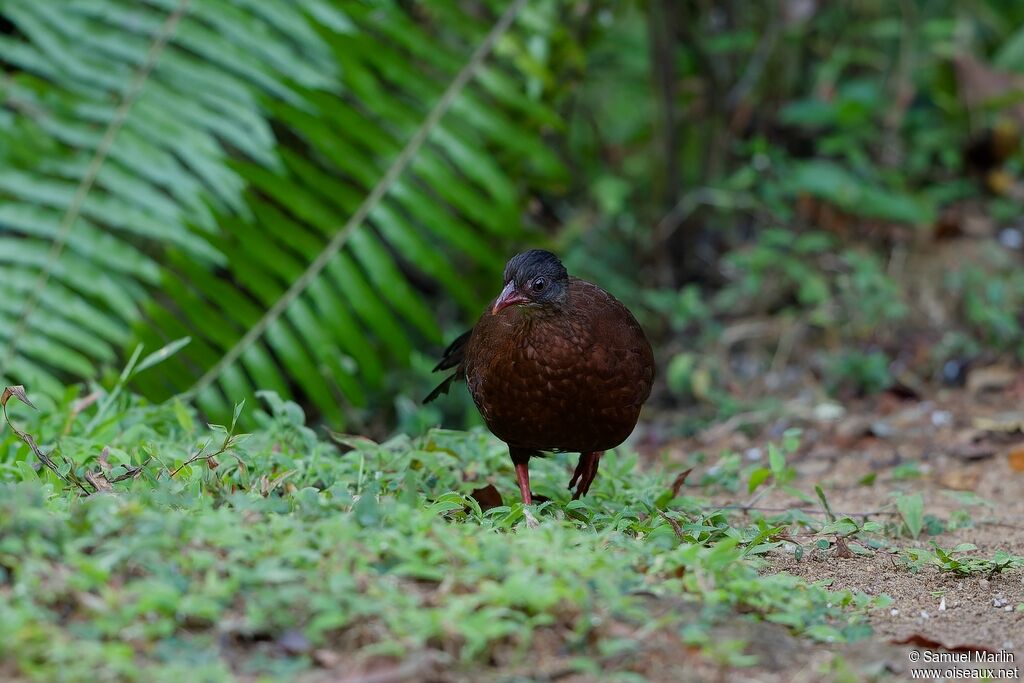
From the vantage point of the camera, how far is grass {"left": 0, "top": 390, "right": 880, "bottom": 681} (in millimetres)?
2092

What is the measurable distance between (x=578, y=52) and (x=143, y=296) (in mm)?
2277

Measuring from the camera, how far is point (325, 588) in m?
2.24

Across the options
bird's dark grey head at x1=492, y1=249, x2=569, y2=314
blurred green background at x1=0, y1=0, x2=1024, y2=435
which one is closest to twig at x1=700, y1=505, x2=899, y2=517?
bird's dark grey head at x1=492, y1=249, x2=569, y2=314

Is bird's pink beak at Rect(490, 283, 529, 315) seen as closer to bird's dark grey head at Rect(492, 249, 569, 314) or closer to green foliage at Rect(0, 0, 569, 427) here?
bird's dark grey head at Rect(492, 249, 569, 314)

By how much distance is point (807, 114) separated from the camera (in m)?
6.61

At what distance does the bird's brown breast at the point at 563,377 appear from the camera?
3.48 m

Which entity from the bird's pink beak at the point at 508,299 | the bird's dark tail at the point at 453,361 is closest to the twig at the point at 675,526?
the bird's pink beak at the point at 508,299

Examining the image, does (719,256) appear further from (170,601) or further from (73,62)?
(170,601)

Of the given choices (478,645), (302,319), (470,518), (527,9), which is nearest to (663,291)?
(527,9)

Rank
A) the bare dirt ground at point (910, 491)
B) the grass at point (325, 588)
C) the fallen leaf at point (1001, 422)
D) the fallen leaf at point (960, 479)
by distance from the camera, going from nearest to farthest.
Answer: the grass at point (325, 588) < the bare dirt ground at point (910, 491) < the fallen leaf at point (960, 479) < the fallen leaf at point (1001, 422)

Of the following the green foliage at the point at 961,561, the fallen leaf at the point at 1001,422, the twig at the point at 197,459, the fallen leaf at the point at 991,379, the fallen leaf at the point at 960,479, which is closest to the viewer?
the twig at the point at 197,459

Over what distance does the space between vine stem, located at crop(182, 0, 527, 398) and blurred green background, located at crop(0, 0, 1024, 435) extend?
12 mm

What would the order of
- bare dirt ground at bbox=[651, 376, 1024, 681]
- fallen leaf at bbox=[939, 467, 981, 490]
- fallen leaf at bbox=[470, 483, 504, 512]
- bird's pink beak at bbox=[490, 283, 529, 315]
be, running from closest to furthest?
bare dirt ground at bbox=[651, 376, 1024, 681] < fallen leaf at bbox=[470, 483, 504, 512] < bird's pink beak at bbox=[490, 283, 529, 315] < fallen leaf at bbox=[939, 467, 981, 490]

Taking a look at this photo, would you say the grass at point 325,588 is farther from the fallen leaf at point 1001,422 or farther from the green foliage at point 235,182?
the fallen leaf at point 1001,422
